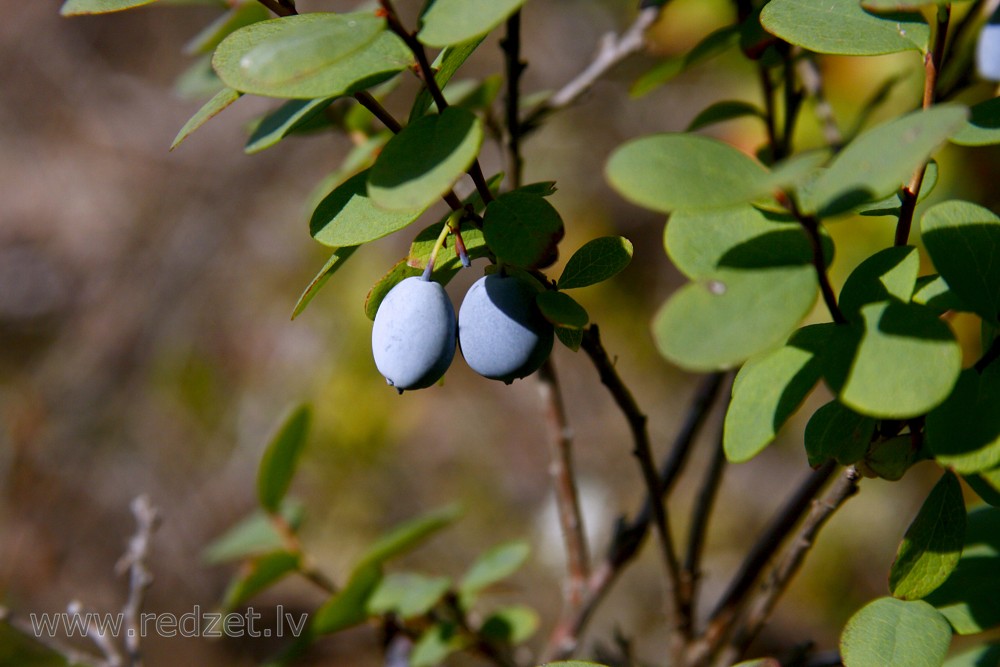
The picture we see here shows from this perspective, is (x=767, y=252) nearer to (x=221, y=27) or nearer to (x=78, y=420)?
(x=221, y=27)

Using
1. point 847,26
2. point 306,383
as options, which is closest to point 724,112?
point 847,26

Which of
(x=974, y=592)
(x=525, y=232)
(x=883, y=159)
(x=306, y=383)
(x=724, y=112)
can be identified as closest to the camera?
(x=883, y=159)

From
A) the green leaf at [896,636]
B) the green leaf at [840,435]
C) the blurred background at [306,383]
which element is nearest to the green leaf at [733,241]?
the green leaf at [840,435]

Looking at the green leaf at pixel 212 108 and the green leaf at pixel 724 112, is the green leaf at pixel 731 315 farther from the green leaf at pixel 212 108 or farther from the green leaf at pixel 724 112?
the green leaf at pixel 724 112

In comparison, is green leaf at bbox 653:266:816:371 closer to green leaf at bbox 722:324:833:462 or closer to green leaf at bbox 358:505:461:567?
green leaf at bbox 722:324:833:462

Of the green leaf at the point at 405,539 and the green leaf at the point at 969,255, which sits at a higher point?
the green leaf at the point at 969,255

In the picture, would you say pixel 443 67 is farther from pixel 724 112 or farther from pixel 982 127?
pixel 724 112
